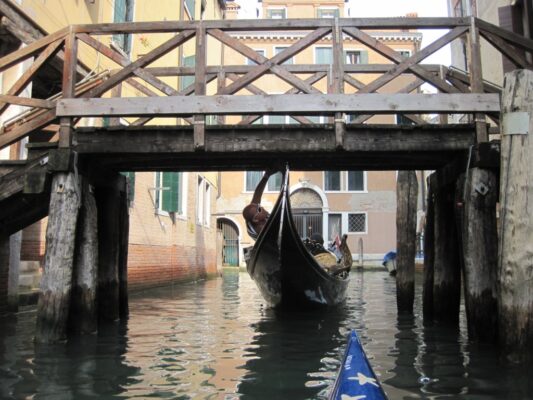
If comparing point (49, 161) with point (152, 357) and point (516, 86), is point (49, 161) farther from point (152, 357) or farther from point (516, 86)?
point (516, 86)

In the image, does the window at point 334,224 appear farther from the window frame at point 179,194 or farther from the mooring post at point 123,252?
the mooring post at point 123,252

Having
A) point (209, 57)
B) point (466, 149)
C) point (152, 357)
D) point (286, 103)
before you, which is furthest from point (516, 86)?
point (209, 57)

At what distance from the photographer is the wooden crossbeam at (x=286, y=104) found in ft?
15.9

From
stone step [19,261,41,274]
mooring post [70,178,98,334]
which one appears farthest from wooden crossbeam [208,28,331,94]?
stone step [19,261,41,274]

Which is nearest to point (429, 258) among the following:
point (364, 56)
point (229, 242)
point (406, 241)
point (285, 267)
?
point (406, 241)

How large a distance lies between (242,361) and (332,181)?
19.2 m

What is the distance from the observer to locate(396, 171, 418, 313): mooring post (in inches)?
281

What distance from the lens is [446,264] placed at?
587cm

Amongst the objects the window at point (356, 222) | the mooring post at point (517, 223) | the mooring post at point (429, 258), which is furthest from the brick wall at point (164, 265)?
the window at point (356, 222)

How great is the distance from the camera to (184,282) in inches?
514

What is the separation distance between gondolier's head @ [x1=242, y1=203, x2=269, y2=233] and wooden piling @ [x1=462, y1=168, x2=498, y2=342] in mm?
3365

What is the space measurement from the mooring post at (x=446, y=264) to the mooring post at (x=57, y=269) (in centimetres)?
374

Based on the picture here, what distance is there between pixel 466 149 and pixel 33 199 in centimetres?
416

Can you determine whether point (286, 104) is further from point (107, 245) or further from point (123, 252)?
point (123, 252)
